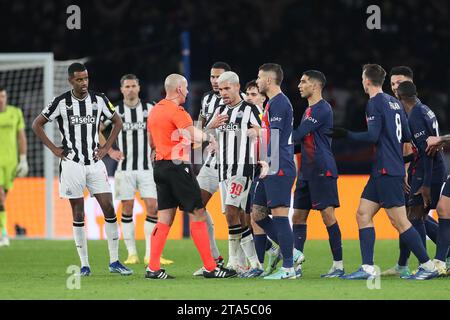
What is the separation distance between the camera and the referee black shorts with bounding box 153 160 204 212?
920 centimetres

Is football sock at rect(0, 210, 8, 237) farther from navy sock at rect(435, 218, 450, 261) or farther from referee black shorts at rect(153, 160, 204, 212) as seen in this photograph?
navy sock at rect(435, 218, 450, 261)

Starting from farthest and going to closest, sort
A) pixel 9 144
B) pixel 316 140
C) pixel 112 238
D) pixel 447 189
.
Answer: pixel 9 144
pixel 112 238
pixel 447 189
pixel 316 140

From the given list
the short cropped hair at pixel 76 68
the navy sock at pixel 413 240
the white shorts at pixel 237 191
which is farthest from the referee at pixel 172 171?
the navy sock at pixel 413 240

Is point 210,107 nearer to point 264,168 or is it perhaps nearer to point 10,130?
point 264,168

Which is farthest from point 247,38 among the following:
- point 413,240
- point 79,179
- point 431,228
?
point 413,240

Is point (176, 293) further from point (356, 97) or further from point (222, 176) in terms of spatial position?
point (356, 97)

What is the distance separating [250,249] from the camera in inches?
388

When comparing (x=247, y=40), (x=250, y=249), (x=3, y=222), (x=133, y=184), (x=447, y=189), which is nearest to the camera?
(x=447, y=189)

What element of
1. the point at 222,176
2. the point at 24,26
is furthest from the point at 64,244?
the point at 24,26

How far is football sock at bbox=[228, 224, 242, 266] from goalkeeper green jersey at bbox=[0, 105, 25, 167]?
563 centimetres

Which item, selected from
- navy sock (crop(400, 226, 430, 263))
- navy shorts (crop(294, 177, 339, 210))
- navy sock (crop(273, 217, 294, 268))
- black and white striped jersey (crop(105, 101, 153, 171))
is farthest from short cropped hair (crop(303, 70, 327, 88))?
black and white striped jersey (crop(105, 101, 153, 171))

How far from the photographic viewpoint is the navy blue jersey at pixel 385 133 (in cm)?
881

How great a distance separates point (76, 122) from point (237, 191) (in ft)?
5.72

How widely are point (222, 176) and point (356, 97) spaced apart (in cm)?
1166
